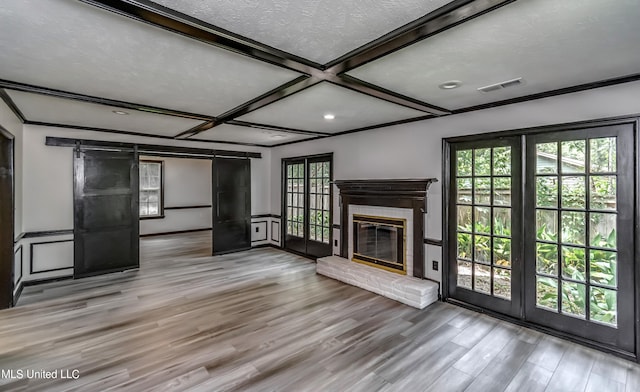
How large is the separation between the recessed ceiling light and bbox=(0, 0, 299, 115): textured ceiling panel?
1.45 metres

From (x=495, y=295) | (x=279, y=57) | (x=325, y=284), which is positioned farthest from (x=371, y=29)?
(x=325, y=284)

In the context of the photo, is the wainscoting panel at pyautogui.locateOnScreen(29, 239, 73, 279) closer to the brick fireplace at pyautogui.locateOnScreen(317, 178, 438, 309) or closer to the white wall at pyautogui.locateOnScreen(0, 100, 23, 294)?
the white wall at pyautogui.locateOnScreen(0, 100, 23, 294)

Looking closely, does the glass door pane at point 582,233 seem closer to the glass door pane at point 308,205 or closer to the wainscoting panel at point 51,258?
the glass door pane at point 308,205

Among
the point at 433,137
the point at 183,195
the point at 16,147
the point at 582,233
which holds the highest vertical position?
the point at 433,137

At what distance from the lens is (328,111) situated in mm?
3979

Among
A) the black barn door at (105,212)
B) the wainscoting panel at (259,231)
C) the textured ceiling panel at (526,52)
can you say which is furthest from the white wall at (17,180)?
the textured ceiling panel at (526,52)

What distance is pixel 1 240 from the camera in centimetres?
369

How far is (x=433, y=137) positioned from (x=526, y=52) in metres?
2.00

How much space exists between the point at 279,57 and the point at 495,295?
360cm

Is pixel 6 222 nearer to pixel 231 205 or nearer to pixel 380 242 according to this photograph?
pixel 231 205

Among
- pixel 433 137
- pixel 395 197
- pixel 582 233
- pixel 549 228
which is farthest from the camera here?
pixel 395 197

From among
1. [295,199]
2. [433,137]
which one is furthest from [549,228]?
[295,199]

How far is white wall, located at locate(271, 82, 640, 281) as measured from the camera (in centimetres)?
290

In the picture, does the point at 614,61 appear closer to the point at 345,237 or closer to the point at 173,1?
the point at 173,1
